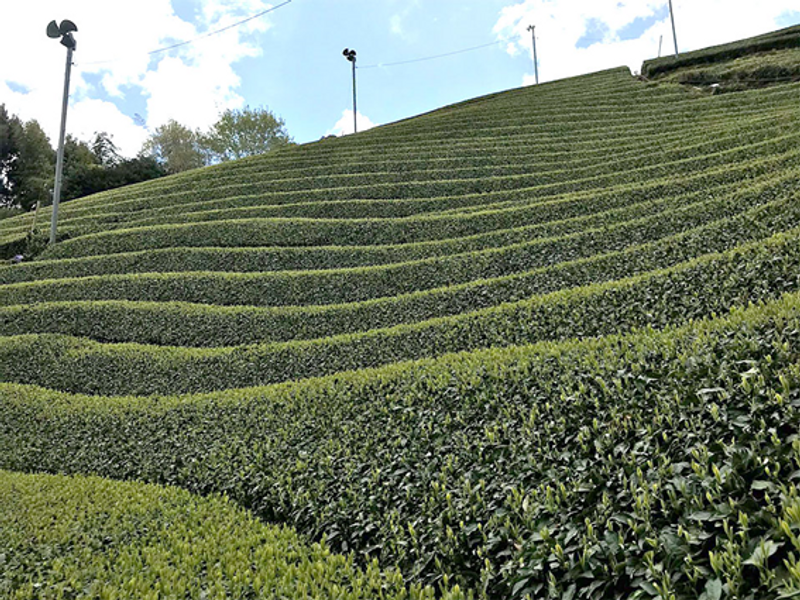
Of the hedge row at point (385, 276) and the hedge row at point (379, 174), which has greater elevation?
the hedge row at point (379, 174)

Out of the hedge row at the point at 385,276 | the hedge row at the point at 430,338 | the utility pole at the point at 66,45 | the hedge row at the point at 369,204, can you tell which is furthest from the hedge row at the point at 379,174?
the hedge row at the point at 430,338

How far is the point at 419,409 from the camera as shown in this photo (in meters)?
5.48

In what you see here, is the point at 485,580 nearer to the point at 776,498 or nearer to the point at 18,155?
the point at 776,498

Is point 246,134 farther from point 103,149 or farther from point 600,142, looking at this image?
point 600,142

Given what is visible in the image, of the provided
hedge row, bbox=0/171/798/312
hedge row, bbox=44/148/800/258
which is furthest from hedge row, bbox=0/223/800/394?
hedge row, bbox=44/148/800/258

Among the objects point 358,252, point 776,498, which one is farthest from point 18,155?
point 776,498

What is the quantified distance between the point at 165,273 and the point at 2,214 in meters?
30.6

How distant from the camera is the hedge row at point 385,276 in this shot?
9.75 metres

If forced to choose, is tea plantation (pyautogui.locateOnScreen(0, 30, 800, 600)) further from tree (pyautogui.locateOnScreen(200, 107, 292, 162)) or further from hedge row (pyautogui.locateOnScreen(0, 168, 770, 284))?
tree (pyautogui.locateOnScreen(200, 107, 292, 162))

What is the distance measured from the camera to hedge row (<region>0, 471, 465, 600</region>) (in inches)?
141

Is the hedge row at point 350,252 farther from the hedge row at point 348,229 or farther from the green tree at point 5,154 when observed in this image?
the green tree at point 5,154

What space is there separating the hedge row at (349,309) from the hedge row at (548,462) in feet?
10.5

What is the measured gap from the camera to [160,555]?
4.12m

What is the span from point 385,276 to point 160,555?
8462 mm
